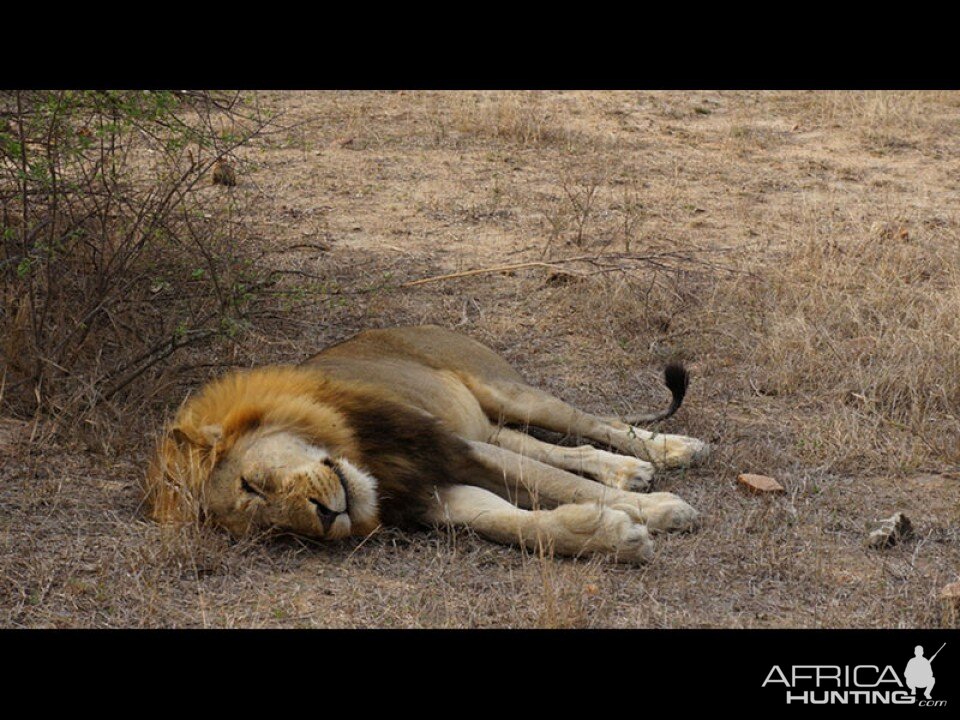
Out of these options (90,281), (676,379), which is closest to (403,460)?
(676,379)

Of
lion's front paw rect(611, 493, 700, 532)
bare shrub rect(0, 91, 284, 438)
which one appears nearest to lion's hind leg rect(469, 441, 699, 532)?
lion's front paw rect(611, 493, 700, 532)

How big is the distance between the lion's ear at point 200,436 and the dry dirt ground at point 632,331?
1.00ft

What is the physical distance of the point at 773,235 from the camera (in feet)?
24.6

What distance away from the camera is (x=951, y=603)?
342 cm

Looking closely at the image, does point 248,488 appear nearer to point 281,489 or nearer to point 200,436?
point 281,489

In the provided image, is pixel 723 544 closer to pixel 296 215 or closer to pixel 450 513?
pixel 450 513

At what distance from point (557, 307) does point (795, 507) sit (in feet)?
8.25

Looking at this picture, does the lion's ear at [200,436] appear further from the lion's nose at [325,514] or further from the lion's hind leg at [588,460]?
the lion's hind leg at [588,460]

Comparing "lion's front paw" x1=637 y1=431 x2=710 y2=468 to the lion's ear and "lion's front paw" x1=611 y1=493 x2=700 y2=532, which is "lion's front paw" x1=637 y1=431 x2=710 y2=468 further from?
the lion's ear

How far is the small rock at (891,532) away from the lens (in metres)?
3.91

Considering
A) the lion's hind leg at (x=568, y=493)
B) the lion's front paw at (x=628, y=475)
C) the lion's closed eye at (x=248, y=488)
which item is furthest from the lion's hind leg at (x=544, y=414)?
the lion's closed eye at (x=248, y=488)

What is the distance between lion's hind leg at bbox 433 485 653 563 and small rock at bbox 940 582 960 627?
87 centimetres

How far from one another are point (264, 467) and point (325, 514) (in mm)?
239

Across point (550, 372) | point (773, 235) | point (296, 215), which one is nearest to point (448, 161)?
point (296, 215)
